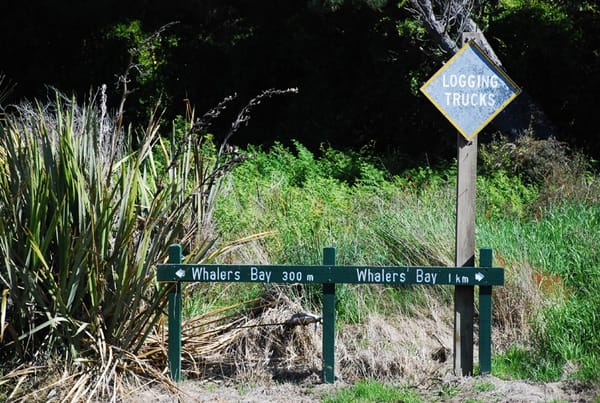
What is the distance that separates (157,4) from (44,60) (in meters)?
3.37

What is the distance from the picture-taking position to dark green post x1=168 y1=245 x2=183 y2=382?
6.34 metres

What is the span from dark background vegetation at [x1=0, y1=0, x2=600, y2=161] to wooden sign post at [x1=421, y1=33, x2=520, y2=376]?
8.95 metres

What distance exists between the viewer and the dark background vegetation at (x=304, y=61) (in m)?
16.1

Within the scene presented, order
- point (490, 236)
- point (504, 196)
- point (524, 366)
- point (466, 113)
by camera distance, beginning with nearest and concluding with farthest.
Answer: point (466, 113), point (524, 366), point (490, 236), point (504, 196)

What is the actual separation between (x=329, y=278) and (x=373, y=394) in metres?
0.88

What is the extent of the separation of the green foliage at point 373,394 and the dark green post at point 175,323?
43.8 inches

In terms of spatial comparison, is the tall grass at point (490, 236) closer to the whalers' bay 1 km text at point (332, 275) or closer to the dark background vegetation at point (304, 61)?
the whalers' bay 1 km text at point (332, 275)

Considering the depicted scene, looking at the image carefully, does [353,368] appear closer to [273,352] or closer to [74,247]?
[273,352]

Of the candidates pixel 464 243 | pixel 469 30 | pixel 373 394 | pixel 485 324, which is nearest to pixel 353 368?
pixel 373 394

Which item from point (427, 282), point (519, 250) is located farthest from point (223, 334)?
point (519, 250)

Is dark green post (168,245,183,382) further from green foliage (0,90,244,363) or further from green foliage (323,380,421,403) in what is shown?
green foliage (323,380,421,403)

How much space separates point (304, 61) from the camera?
61.5 ft

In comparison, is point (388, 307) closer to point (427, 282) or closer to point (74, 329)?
point (427, 282)

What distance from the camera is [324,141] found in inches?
684
